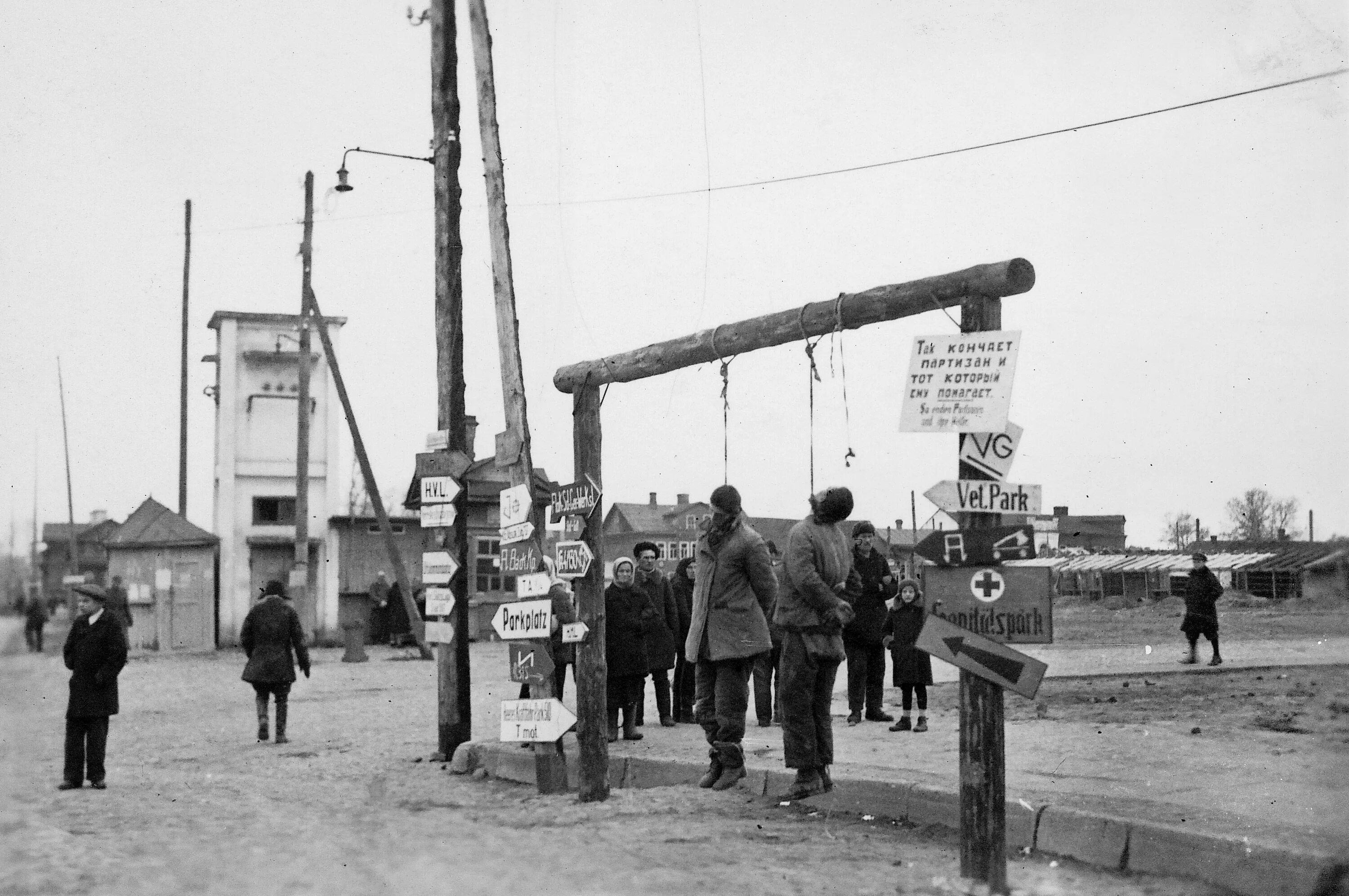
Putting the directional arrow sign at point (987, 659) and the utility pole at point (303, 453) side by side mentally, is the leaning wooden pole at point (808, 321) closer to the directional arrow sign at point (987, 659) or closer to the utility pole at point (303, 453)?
the directional arrow sign at point (987, 659)

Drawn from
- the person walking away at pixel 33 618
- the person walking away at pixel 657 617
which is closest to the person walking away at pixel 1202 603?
the person walking away at pixel 657 617

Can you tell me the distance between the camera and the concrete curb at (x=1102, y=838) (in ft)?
21.0

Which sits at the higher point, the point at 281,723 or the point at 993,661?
the point at 993,661

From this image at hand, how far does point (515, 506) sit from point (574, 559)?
30.8 inches

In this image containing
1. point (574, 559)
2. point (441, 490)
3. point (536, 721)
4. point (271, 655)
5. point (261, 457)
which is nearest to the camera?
point (574, 559)

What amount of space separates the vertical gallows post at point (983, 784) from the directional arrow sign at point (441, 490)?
6.54 m

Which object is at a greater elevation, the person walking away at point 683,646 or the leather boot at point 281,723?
the person walking away at point 683,646

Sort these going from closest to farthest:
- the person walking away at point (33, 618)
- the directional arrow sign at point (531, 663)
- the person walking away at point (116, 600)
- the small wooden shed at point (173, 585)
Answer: the person walking away at point (33, 618)
the directional arrow sign at point (531, 663)
the person walking away at point (116, 600)
the small wooden shed at point (173, 585)

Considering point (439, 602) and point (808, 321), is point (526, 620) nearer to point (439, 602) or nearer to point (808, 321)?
point (439, 602)

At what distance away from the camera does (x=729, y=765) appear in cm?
984

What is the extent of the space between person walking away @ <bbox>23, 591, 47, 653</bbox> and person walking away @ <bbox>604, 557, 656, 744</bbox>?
26.1 ft

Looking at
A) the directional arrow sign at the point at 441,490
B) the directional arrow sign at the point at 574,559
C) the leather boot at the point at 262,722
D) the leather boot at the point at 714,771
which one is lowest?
the leather boot at the point at 262,722

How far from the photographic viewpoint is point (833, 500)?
30.3 ft

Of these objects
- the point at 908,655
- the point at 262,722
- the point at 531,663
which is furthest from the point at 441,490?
the point at 908,655
